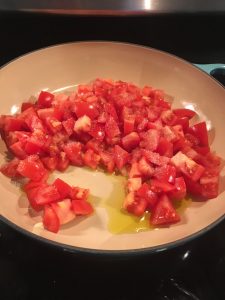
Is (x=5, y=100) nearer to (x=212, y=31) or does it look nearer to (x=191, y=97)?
(x=191, y=97)

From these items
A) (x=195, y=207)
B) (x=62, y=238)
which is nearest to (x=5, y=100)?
(x=62, y=238)

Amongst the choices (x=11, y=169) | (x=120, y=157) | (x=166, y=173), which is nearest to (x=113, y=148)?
(x=120, y=157)

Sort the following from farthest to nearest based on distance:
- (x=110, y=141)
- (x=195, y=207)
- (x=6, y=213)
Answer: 1. (x=110, y=141)
2. (x=195, y=207)
3. (x=6, y=213)

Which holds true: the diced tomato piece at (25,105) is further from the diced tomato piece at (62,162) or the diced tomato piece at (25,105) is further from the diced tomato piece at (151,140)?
the diced tomato piece at (151,140)

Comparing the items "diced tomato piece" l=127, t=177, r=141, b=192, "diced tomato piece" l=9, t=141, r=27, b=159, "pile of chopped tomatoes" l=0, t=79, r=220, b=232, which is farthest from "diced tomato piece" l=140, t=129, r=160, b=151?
"diced tomato piece" l=9, t=141, r=27, b=159

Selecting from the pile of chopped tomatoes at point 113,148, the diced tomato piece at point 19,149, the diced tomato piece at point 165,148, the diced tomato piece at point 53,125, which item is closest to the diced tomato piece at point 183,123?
the pile of chopped tomatoes at point 113,148

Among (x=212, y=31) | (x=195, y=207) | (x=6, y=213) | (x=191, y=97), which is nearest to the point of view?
(x=6, y=213)

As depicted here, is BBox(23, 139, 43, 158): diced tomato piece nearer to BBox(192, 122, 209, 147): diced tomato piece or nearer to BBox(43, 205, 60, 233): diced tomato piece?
BBox(43, 205, 60, 233): diced tomato piece
